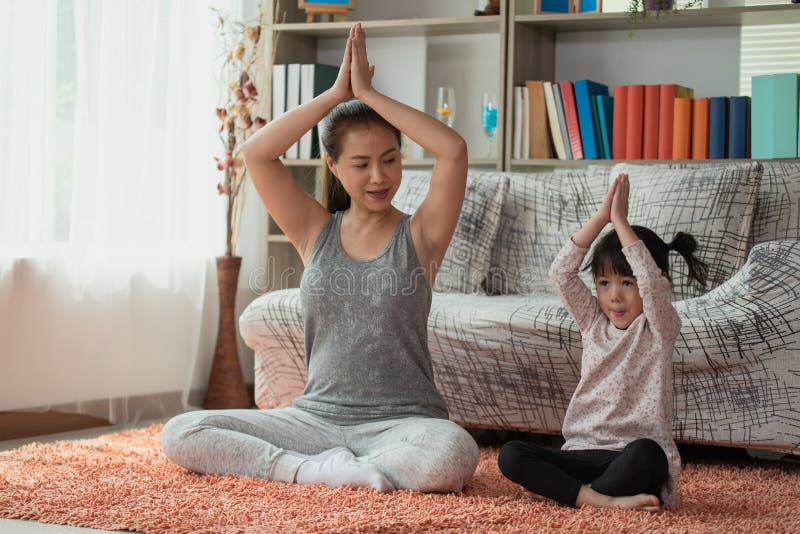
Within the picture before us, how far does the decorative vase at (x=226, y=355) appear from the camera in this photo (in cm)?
377

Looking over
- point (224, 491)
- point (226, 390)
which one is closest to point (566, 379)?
point (224, 491)

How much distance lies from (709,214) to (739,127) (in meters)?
0.68

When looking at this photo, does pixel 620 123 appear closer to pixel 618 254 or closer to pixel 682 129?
pixel 682 129

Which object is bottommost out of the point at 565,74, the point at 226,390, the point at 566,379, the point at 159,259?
the point at 226,390

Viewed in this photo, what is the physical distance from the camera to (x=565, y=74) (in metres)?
4.03

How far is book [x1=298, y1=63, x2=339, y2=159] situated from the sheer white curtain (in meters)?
0.37

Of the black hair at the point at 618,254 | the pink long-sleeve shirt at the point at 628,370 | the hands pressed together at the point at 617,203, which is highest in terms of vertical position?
the hands pressed together at the point at 617,203

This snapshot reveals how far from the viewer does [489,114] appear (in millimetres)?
3834

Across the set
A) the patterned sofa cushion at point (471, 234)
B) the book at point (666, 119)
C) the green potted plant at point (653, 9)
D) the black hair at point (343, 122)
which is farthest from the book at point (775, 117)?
the black hair at point (343, 122)

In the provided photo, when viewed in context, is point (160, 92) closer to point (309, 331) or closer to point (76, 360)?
point (76, 360)

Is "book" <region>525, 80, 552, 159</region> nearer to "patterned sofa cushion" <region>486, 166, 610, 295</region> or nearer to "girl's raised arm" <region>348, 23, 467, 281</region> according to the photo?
"patterned sofa cushion" <region>486, 166, 610, 295</region>

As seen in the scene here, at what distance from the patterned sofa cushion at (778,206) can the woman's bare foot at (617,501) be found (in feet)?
4.51

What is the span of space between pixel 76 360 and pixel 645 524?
213cm

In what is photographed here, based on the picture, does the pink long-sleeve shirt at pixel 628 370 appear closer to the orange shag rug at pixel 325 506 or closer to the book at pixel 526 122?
the orange shag rug at pixel 325 506
